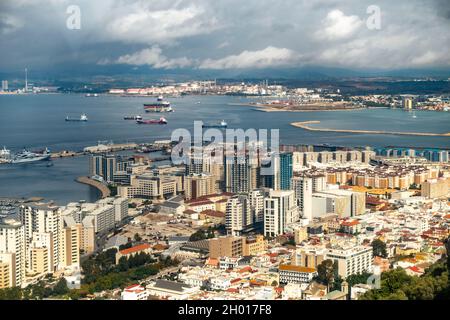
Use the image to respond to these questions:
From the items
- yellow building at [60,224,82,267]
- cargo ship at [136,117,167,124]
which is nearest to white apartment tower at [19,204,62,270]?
yellow building at [60,224,82,267]

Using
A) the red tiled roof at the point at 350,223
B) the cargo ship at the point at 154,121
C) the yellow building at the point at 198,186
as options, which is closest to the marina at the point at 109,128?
the cargo ship at the point at 154,121

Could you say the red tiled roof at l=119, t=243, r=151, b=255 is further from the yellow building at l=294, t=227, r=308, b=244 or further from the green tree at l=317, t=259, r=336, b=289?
the green tree at l=317, t=259, r=336, b=289

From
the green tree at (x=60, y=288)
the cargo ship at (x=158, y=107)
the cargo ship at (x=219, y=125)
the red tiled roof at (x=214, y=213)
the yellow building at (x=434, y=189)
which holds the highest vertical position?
the cargo ship at (x=158, y=107)

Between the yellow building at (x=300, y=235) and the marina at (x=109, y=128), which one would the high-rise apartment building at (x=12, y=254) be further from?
the marina at (x=109, y=128)

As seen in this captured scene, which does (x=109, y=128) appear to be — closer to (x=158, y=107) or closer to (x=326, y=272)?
(x=158, y=107)

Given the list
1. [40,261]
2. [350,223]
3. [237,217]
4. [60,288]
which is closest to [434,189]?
[350,223]

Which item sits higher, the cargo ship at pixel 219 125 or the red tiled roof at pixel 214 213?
the cargo ship at pixel 219 125
